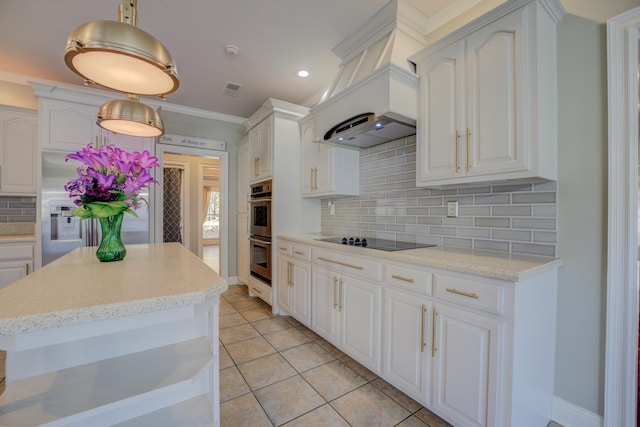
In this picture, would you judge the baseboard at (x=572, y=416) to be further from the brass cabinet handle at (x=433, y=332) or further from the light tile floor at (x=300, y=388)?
the brass cabinet handle at (x=433, y=332)

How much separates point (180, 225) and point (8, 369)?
215 inches

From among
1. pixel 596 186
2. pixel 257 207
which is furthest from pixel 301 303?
pixel 596 186

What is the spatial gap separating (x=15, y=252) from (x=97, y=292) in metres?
3.23

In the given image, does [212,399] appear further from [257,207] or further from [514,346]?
[257,207]

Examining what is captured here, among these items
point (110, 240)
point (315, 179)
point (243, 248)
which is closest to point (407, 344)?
point (110, 240)

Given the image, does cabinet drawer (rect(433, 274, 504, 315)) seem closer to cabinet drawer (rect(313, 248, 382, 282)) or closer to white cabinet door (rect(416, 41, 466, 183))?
cabinet drawer (rect(313, 248, 382, 282))

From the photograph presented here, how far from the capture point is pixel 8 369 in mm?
965

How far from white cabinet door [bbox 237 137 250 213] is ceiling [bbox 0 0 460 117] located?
3.39 feet

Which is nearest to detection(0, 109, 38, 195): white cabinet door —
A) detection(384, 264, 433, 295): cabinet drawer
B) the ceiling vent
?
the ceiling vent

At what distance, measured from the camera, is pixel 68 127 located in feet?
10.2

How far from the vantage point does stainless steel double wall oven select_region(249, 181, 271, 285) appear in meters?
3.34

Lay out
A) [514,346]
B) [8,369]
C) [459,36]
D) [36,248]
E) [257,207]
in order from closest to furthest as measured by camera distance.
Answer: [8,369], [514,346], [459,36], [36,248], [257,207]

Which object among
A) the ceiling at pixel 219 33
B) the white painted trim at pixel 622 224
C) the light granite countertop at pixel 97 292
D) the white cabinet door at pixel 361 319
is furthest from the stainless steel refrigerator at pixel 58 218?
the white painted trim at pixel 622 224

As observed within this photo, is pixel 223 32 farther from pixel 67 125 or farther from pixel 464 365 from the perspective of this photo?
pixel 464 365
